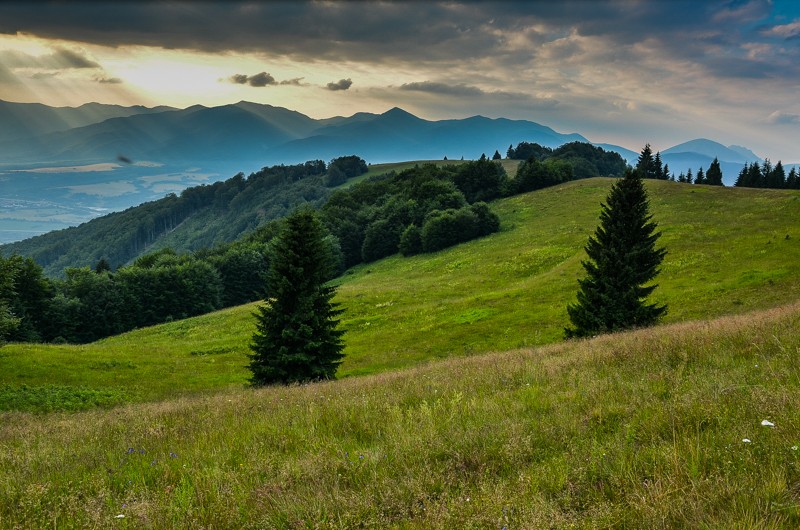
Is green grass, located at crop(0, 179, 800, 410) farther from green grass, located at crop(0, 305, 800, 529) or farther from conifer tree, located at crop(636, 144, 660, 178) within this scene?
conifer tree, located at crop(636, 144, 660, 178)

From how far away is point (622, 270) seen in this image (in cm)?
2095

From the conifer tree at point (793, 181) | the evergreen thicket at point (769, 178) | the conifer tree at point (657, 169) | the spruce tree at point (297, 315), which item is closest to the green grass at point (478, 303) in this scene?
the spruce tree at point (297, 315)

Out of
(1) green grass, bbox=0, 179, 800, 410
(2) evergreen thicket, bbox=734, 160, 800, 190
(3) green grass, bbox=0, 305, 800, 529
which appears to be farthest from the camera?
(2) evergreen thicket, bbox=734, 160, 800, 190

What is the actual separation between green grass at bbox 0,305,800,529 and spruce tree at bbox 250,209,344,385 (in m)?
11.8

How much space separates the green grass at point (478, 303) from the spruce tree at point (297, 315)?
255 inches

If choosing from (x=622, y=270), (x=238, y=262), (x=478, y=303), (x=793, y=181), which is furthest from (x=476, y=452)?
(x=793, y=181)

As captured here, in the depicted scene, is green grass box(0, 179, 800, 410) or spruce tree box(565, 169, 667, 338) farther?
green grass box(0, 179, 800, 410)

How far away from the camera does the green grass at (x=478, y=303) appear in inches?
1137

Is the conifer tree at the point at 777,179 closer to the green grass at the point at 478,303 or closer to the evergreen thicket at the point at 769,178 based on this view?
the evergreen thicket at the point at 769,178

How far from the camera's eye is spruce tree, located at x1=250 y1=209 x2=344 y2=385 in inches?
783

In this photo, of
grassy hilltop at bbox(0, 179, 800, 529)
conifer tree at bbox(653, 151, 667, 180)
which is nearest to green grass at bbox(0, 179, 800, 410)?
grassy hilltop at bbox(0, 179, 800, 529)

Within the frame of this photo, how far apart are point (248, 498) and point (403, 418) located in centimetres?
278

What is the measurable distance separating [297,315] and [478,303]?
940 inches

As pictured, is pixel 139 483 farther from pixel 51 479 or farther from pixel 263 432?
pixel 263 432
